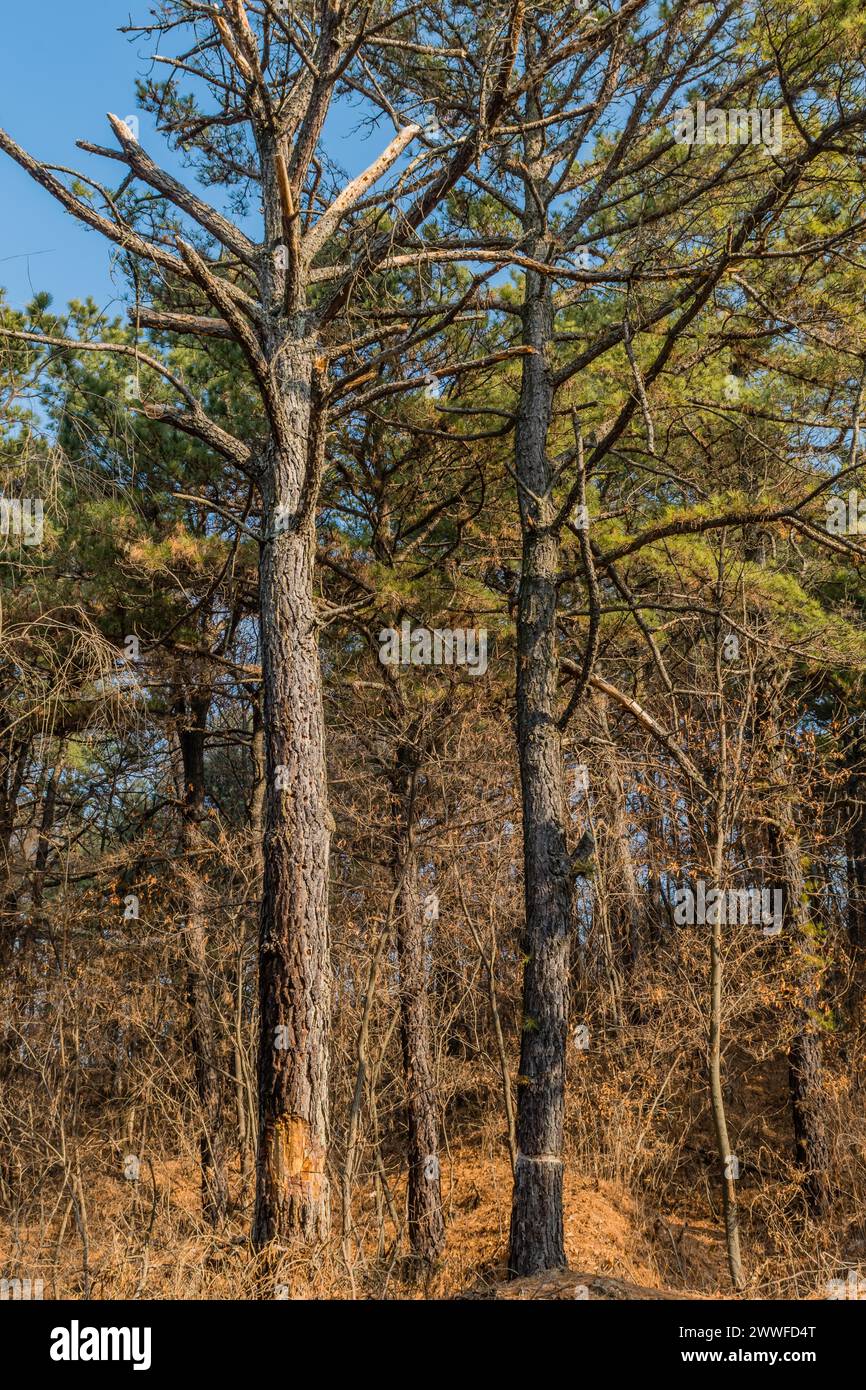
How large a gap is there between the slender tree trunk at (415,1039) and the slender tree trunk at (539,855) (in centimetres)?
313

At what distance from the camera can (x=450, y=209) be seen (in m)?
10.2

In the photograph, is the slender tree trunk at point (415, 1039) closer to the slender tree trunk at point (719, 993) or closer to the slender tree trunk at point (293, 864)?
the slender tree trunk at point (719, 993)

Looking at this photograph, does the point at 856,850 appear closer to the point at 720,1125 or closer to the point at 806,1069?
the point at 806,1069

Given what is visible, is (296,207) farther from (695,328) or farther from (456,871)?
(456,871)

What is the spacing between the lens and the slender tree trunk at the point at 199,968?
37.9 feet

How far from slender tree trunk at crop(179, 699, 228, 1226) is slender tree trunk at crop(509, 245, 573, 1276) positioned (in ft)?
13.7

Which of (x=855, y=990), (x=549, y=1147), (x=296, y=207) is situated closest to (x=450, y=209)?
(x=296, y=207)

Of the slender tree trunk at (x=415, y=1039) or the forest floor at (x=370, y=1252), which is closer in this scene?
the forest floor at (x=370, y=1252)

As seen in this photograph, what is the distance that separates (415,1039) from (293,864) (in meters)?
5.49

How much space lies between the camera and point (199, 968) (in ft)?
37.4

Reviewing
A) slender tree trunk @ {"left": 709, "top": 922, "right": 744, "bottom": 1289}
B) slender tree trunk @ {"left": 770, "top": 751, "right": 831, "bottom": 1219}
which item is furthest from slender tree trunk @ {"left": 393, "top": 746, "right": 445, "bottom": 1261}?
slender tree trunk @ {"left": 770, "top": 751, "right": 831, "bottom": 1219}

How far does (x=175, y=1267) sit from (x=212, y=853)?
282 inches

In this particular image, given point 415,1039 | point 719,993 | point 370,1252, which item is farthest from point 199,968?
point 719,993

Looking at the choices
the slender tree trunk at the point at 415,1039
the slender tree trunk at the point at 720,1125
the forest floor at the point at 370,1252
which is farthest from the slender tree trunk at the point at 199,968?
the slender tree trunk at the point at 720,1125
